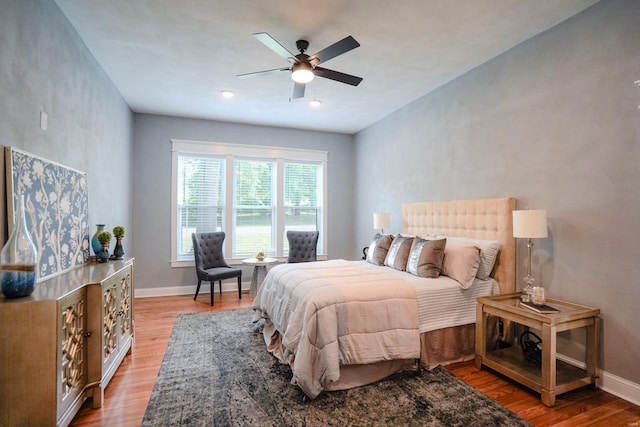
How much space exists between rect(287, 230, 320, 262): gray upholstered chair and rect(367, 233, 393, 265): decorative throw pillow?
1.62 m

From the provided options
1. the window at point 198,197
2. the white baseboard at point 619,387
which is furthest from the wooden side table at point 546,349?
the window at point 198,197

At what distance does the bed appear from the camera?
2.33m

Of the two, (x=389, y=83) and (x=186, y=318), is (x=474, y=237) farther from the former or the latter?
(x=186, y=318)

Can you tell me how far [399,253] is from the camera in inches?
138

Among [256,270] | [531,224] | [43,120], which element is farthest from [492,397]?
[43,120]

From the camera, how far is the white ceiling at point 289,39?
8.20ft

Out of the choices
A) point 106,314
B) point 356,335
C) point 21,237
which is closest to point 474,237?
point 356,335

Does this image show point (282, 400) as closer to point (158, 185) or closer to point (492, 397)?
point (492, 397)

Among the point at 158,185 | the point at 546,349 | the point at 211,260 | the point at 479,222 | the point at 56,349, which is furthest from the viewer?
the point at 158,185

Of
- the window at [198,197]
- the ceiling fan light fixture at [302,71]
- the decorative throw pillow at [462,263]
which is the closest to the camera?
the ceiling fan light fixture at [302,71]

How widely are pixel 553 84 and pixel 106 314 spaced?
4.17 m

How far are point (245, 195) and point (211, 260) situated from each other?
134 cm

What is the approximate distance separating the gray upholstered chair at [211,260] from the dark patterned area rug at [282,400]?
5.55ft

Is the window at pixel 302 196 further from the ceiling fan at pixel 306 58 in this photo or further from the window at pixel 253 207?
the ceiling fan at pixel 306 58
